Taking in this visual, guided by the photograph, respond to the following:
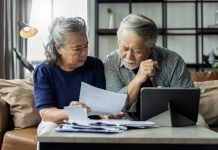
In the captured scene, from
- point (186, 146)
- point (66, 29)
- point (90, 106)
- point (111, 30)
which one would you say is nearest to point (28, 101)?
point (66, 29)

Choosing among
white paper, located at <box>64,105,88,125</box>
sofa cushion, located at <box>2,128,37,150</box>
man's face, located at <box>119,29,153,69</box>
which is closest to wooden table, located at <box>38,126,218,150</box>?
white paper, located at <box>64,105,88,125</box>

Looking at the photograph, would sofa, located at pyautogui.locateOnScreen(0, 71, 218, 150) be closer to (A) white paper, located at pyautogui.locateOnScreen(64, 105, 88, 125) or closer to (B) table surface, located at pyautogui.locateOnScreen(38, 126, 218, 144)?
(A) white paper, located at pyautogui.locateOnScreen(64, 105, 88, 125)

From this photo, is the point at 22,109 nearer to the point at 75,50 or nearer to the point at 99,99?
the point at 75,50

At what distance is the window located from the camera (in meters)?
5.24

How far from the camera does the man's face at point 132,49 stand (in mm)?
1754

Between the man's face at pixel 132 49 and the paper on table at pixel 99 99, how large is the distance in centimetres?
31

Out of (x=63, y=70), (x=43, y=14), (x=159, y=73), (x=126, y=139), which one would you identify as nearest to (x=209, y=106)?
(x=159, y=73)

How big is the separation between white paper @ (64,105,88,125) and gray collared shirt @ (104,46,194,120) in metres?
0.49

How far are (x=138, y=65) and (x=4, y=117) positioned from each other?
3.45ft

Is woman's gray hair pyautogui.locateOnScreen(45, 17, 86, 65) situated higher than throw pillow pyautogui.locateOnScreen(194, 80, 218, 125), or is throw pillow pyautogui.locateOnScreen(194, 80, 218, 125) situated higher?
woman's gray hair pyautogui.locateOnScreen(45, 17, 86, 65)

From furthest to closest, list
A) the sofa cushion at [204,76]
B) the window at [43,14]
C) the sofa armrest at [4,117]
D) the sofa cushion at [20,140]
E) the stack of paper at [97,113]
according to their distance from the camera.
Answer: the window at [43,14]
the sofa cushion at [204,76]
the sofa armrest at [4,117]
the sofa cushion at [20,140]
the stack of paper at [97,113]

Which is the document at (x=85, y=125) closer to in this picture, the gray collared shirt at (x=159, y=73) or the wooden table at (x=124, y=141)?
the wooden table at (x=124, y=141)

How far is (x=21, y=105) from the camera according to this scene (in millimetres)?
A: 2475

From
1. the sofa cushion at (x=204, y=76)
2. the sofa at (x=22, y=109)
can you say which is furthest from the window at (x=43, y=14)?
the sofa cushion at (x=204, y=76)
